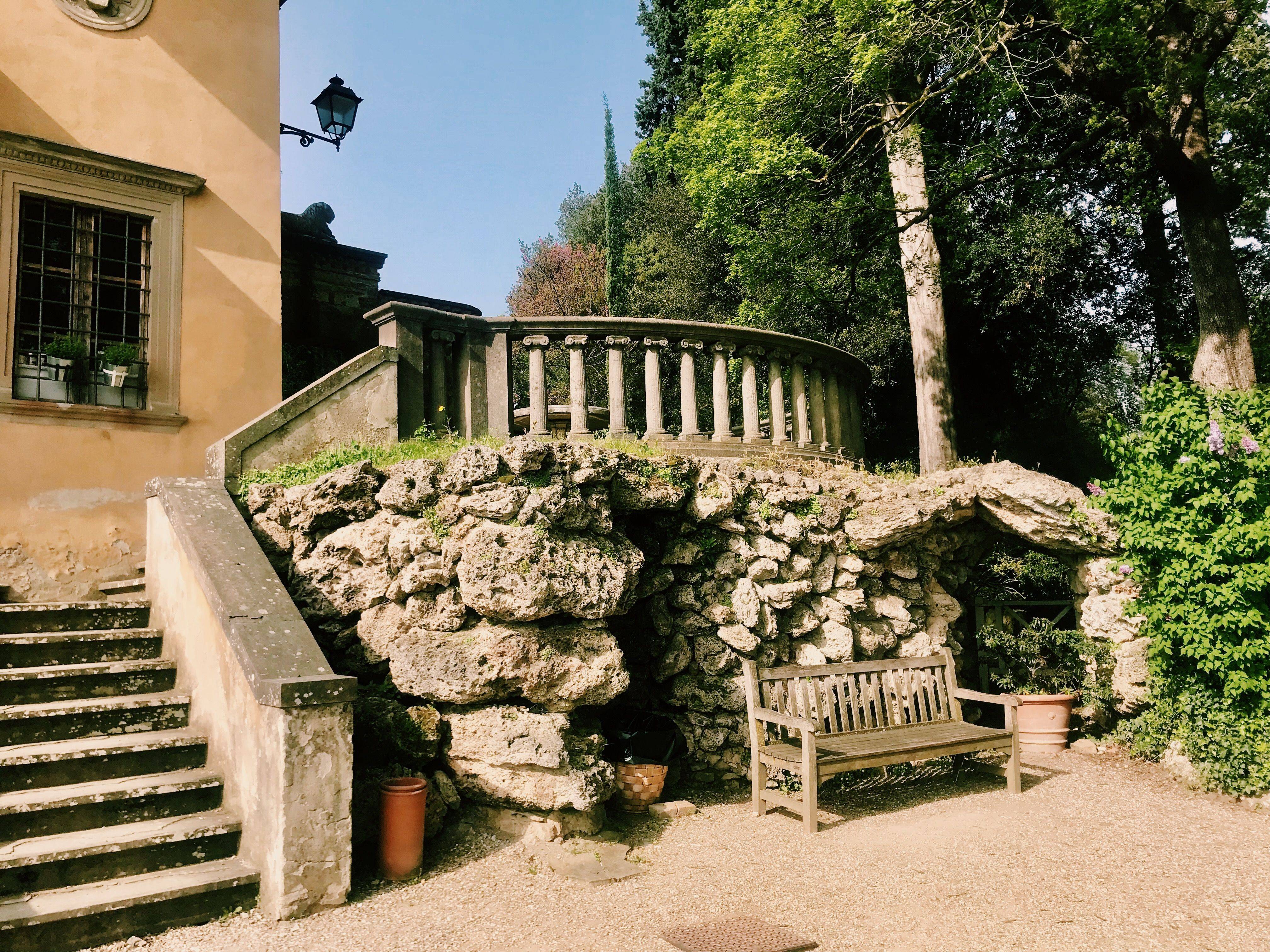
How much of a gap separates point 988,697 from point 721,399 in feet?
11.4

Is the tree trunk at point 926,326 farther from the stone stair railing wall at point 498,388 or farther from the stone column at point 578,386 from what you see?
the stone column at point 578,386

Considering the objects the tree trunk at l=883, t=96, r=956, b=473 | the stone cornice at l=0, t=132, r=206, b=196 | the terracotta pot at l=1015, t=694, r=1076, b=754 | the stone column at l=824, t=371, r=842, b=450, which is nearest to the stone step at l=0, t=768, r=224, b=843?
the stone cornice at l=0, t=132, r=206, b=196

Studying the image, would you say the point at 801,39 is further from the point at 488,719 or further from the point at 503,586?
the point at 488,719

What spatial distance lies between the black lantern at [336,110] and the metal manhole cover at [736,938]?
927 cm

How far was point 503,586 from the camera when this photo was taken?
217 inches

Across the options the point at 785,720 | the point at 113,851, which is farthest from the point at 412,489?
the point at 785,720

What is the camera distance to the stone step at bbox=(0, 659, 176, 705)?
521 cm

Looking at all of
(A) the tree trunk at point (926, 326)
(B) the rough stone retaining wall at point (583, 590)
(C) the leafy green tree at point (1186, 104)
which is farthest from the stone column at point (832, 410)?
(C) the leafy green tree at point (1186, 104)

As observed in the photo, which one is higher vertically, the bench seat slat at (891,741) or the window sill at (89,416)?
the window sill at (89,416)

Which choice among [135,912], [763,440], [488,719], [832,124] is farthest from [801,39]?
[135,912]

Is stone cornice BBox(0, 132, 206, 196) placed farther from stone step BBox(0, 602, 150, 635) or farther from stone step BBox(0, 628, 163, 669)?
stone step BBox(0, 628, 163, 669)

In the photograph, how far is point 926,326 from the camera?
11.6 m

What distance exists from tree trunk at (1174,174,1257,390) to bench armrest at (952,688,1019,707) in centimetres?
340

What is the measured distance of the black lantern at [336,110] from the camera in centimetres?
1004
